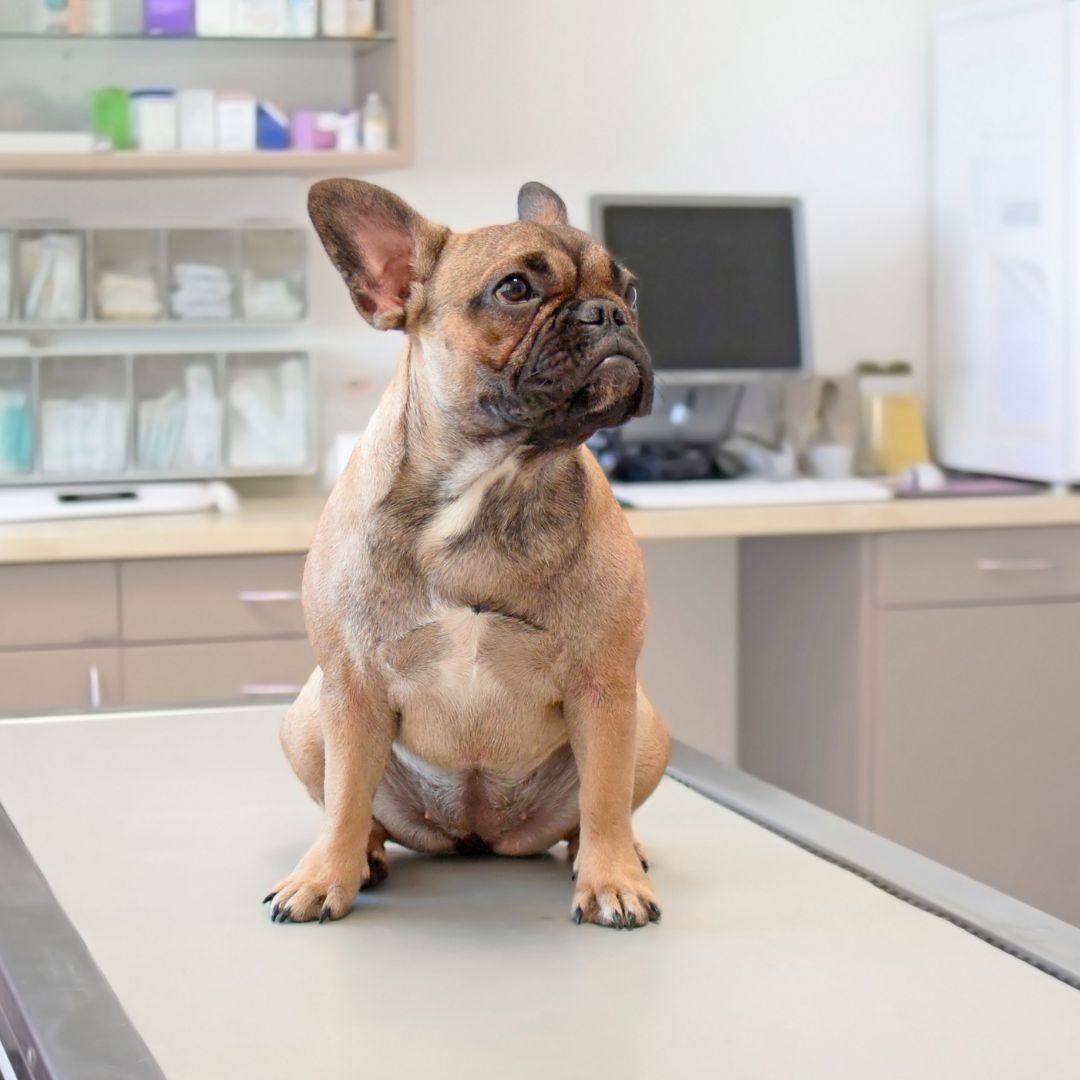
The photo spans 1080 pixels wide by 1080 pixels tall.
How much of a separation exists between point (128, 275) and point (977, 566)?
1.77 meters

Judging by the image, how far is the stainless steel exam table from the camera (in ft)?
3.11

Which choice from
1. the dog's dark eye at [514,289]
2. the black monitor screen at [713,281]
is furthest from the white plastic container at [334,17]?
the dog's dark eye at [514,289]

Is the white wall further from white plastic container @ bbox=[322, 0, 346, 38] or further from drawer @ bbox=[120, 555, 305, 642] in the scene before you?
drawer @ bbox=[120, 555, 305, 642]

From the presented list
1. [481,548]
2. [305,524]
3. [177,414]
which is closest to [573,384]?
[481,548]

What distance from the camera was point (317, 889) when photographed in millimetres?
1192

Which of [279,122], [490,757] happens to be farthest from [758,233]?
[490,757]

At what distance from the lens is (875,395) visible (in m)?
3.85

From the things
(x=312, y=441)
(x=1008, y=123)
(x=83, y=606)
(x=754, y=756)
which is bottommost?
(x=754, y=756)

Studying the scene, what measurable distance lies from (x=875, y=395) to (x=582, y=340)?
9.31 ft

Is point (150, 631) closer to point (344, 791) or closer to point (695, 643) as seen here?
point (695, 643)

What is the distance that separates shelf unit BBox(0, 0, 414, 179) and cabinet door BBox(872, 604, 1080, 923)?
1.37 metres

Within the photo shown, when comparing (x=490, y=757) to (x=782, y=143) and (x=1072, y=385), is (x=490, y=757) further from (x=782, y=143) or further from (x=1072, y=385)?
(x=782, y=143)

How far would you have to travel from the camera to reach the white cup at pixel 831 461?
3.67 meters

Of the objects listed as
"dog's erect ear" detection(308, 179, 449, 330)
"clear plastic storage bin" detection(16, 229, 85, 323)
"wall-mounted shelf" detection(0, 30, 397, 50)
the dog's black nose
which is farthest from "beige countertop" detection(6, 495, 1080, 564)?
the dog's black nose
